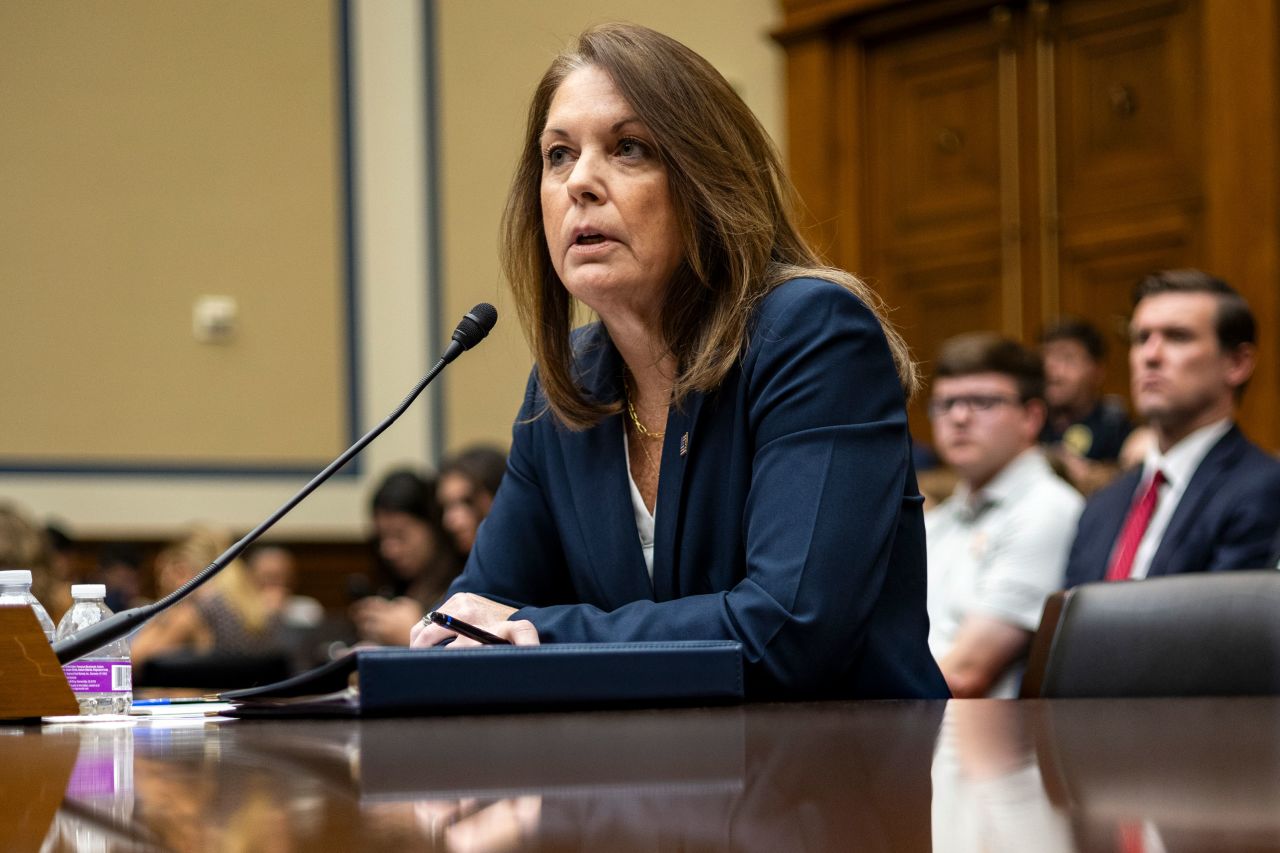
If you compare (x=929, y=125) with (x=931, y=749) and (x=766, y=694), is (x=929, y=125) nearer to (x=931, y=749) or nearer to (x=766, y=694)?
(x=766, y=694)

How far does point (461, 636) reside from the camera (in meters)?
1.58

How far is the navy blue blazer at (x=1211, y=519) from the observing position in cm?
336

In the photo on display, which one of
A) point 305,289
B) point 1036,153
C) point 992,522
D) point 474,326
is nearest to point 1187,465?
point 992,522

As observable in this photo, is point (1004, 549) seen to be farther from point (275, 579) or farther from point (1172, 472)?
point (275, 579)

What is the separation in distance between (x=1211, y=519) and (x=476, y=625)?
2348 mm

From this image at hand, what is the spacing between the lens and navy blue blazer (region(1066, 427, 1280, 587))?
132 inches

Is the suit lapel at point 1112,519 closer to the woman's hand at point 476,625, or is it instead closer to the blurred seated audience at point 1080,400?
the blurred seated audience at point 1080,400

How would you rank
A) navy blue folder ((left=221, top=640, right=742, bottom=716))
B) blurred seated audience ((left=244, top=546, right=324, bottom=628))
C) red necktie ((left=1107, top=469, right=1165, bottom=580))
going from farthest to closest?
blurred seated audience ((left=244, top=546, right=324, bottom=628))
red necktie ((left=1107, top=469, right=1165, bottom=580))
navy blue folder ((left=221, top=640, right=742, bottom=716))

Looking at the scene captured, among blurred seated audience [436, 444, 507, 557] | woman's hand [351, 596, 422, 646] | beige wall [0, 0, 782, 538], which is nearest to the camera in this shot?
woman's hand [351, 596, 422, 646]

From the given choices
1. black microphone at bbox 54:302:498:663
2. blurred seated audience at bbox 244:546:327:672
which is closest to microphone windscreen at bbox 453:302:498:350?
black microphone at bbox 54:302:498:663

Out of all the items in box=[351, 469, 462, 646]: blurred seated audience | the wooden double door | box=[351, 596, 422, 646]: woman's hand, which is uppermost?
the wooden double door

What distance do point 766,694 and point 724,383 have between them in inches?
14.1

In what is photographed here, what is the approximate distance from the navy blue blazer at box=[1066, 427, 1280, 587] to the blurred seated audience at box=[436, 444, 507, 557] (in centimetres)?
169

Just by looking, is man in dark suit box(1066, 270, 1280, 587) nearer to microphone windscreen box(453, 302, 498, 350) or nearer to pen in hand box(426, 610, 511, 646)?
microphone windscreen box(453, 302, 498, 350)
